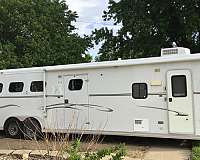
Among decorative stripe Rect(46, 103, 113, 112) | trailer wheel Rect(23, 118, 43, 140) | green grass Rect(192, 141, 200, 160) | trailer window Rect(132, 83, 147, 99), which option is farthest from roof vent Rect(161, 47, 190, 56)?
trailer wheel Rect(23, 118, 43, 140)

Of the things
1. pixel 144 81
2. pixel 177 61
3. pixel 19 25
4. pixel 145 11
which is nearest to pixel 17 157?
pixel 144 81

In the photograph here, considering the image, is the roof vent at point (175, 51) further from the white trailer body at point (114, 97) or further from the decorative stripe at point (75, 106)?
the decorative stripe at point (75, 106)

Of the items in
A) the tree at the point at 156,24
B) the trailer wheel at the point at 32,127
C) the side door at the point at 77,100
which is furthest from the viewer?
the tree at the point at 156,24

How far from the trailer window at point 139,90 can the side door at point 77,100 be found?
5.64ft

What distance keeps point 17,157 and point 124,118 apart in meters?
3.73

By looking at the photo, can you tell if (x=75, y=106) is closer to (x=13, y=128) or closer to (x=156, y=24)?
(x=13, y=128)

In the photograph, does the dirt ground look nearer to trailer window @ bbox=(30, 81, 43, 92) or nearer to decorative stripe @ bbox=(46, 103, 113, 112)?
decorative stripe @ bbox=(46, 103, 113, 112)

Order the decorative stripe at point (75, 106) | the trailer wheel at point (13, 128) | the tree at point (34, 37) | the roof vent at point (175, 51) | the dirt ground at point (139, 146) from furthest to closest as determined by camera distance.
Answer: the tree at point (34, 37) → the trailer wheel at point (13, 128) → the decorative stripe at point (75, 106) → the roof vent at point (175, 51) → the dirt ground at point (139, 146)

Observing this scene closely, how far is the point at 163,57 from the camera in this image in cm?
1138

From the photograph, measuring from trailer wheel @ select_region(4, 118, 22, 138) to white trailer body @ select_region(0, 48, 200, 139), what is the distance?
0.12m

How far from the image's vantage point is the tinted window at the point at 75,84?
1290 cm

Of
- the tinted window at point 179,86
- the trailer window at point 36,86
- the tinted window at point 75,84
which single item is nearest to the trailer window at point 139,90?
the tinted window at point 179,86

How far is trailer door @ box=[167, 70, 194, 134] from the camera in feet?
35.7

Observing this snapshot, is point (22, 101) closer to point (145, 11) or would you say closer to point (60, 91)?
point (60, 91)
